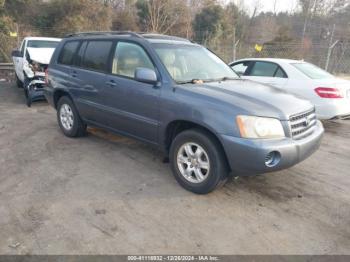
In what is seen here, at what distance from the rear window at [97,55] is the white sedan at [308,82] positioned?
259 cm

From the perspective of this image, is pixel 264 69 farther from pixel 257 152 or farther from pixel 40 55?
pixel 40 55

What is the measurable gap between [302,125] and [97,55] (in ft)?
10.5

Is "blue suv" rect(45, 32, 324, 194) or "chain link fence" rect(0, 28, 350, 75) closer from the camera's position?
"blue suv" rect(45, 32, 324, 194)

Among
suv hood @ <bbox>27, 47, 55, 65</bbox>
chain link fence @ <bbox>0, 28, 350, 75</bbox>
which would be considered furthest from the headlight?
chain link fence @ <bbox>0, 28, 350, 75</bbox>

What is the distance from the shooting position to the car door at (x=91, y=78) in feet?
15.7

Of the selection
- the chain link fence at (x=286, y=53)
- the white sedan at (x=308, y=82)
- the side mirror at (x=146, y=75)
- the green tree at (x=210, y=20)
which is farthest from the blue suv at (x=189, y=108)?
the green tree at (x=210, y=20)

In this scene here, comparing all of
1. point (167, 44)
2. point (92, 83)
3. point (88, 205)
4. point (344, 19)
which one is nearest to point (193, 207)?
point (88, 205)

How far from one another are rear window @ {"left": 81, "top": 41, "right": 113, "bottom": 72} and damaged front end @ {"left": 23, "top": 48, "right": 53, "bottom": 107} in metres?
3.59

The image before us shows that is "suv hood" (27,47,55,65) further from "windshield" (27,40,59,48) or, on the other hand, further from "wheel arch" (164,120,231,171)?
"wheel arch" (164,120,231,171)

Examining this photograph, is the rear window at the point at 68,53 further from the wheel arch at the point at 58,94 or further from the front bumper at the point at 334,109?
the front bumper at the point at 334,109

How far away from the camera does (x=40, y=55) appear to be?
9.50 m

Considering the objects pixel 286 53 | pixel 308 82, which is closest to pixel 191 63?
pixel 308 82

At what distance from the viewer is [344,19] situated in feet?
93.7

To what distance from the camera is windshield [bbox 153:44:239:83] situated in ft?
13.5
